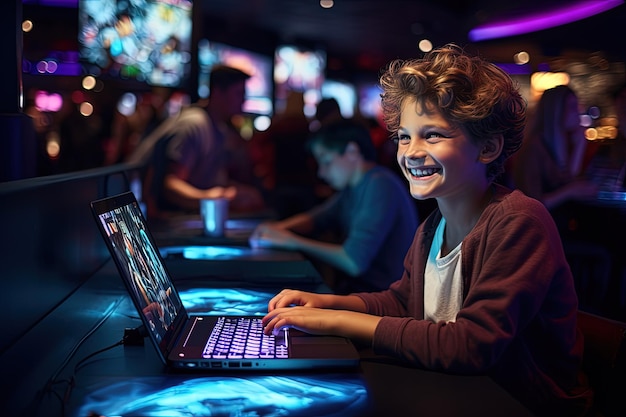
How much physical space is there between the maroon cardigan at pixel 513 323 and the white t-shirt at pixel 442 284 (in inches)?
2.2

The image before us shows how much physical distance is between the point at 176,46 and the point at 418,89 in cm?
284

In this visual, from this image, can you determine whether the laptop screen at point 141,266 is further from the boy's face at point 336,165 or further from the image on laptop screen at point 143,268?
the boy's face at point 336,165

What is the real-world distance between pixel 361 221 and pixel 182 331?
1.55 m

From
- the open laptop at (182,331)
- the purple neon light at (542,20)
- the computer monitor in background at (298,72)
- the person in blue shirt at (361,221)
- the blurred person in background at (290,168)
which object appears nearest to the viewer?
the open laptop at (182,331)

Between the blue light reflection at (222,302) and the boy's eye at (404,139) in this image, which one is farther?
the blue light reflection at (222,302)

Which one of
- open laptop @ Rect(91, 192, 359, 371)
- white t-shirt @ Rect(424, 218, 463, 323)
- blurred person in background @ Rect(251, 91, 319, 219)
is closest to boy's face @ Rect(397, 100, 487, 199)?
white t-shirt @ Rect(424, 218, 463, 323)

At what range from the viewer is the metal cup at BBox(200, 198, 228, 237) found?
9.71 feet

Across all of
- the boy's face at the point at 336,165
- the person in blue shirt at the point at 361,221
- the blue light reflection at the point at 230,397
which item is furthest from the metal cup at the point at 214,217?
the blue light reflection at the point at 230,397

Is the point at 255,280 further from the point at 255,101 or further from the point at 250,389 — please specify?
the point at 255,101

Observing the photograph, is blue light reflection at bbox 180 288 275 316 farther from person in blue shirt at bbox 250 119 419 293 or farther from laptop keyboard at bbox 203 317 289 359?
person in blue shirt at bbox 250 119 419 293

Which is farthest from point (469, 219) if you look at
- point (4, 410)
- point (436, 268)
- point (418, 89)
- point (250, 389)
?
point (4, 410)

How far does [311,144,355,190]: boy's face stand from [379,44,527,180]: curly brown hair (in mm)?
1655

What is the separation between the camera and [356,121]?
3262 millimetres

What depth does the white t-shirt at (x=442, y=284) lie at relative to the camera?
4.66ft
